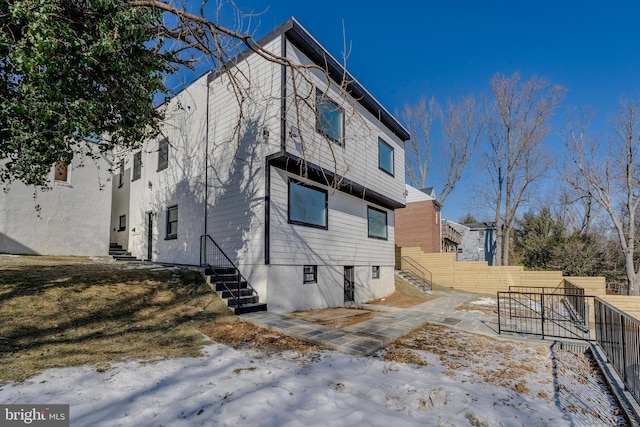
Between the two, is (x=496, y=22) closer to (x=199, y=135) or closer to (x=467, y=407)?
(x=199, y=135)

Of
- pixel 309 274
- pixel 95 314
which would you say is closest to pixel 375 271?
pixel 309 274

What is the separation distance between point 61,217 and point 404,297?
1433cm

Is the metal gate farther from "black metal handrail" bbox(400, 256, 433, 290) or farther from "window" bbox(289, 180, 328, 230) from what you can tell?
"black metal handrail" bbox(400, 256, 433, 290)

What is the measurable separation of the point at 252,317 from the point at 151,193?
28.4ft

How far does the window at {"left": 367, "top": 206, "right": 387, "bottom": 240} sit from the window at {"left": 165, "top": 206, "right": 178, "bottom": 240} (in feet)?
25.0

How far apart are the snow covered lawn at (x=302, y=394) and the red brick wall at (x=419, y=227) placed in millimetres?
21016

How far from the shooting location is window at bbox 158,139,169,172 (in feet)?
42.3

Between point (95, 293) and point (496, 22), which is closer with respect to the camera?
point (95, 293)

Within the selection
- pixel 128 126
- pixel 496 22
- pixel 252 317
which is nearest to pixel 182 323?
pixel 252 317

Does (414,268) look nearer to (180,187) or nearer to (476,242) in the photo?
(180,187)

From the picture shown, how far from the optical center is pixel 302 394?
3.63 meters

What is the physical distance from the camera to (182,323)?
6715 mm

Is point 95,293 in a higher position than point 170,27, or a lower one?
→ lower

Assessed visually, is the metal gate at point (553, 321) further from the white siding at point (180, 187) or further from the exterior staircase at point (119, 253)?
the exterior staircase at point (119, 253)
